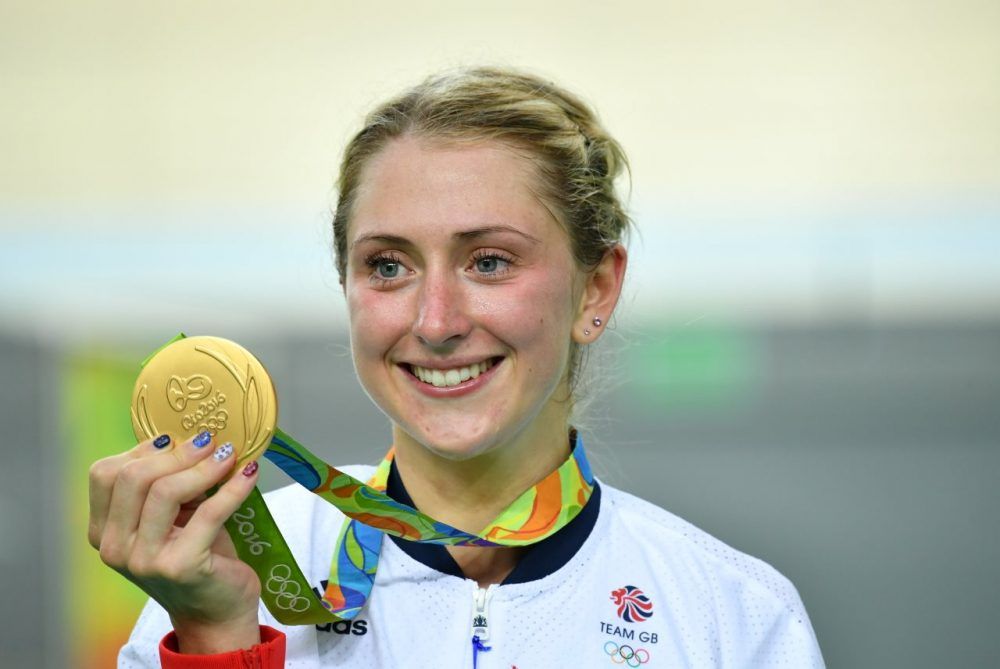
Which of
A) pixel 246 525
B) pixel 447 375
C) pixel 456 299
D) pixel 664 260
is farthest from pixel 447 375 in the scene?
pixel 664 260

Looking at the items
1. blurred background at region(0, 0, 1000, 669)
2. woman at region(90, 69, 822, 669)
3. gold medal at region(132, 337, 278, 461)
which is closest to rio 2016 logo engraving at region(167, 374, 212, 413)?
gold medal at region(132, 337, 278, 461)

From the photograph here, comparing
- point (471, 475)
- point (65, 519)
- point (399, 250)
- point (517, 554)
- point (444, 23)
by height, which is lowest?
point (65, 519)

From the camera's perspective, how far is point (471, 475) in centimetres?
179

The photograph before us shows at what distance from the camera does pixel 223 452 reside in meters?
1.37

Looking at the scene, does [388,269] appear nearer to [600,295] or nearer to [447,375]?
[447,375]

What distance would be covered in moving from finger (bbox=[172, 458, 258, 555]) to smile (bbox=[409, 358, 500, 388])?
1.18ft

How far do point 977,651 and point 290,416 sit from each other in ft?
9.64

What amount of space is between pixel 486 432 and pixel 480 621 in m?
0.27

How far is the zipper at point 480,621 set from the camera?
1639 millimetres

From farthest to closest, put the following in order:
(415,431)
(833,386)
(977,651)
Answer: (833,386), (977,651), (415,431)

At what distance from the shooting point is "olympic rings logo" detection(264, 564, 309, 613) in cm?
156

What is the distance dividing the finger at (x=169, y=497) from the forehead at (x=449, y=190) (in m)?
0.46

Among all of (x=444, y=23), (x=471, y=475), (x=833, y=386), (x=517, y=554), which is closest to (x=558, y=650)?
(x=517, y=554)

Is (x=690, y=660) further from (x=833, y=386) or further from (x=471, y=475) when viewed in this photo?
(x=833, y=386)
